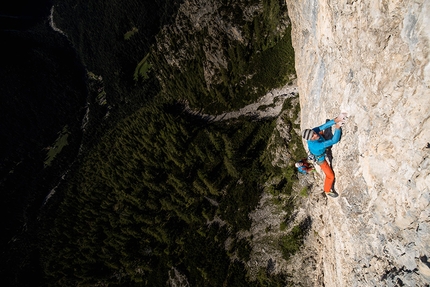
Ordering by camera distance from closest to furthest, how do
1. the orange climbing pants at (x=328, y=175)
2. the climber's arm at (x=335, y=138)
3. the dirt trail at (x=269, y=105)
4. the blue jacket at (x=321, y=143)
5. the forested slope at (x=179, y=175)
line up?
the climber's arm at (x=335, y=138), the blue jacket at (x=321, y=143), the orange climbing pants at (x=328, y=175), the forested slope at (x=179, y=175), the dirt trail at (x=269, y=105)

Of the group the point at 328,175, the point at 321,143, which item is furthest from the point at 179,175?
the point at 321,143

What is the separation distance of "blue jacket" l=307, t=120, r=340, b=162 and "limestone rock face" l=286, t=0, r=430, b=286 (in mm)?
492

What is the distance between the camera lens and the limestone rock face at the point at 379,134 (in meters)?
9.23

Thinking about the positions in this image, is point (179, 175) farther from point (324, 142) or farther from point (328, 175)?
point (324, 142)

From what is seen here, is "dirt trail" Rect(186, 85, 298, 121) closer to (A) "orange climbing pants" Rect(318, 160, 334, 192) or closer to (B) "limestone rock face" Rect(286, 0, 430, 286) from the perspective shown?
(A) "orange climbing pants" Rect(318, 160, 334, 192)

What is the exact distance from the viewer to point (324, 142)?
16141 millimetres

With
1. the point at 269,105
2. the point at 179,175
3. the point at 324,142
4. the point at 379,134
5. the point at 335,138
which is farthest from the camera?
the point at 179,175

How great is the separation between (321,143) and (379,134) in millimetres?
4725

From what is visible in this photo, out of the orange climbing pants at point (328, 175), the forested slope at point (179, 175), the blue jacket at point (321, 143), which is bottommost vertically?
the forested slope at point (179, 175)

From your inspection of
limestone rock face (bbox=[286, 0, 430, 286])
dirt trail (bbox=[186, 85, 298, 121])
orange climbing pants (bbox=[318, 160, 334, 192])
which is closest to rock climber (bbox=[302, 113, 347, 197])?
orange climbing pants (bbox=[318, 160, 334, 192])

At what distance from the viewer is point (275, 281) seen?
35250mm

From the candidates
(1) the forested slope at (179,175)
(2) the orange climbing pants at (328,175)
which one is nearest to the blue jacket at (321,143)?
(2) the orange climbing pants at (328,175)

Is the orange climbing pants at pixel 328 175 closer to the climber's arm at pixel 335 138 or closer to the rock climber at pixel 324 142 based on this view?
the rock climber at pixel 324 142

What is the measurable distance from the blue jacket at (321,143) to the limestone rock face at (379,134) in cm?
49
